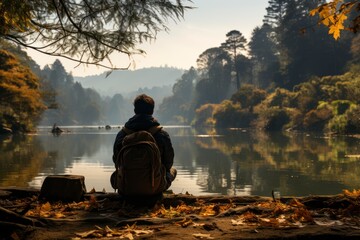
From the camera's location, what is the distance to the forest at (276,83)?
130 ft

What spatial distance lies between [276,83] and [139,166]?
69.5 meters

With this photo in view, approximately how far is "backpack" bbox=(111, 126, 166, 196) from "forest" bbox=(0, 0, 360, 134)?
6.66 m

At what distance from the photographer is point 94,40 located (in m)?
6.67

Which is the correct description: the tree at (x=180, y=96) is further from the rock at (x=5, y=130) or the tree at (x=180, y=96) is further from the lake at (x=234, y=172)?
the lake at (x=234, y=172)

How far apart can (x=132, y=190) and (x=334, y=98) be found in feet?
151

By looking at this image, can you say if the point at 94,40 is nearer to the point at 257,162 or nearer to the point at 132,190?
the point at 132,190

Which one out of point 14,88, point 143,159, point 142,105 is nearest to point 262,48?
point 14,88

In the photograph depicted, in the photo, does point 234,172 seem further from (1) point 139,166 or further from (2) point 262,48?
(2) point 262,48

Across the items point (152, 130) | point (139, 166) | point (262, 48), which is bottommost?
point (139, 166)

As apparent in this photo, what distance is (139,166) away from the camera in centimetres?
529

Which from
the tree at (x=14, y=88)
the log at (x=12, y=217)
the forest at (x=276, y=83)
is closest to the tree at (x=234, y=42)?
the forest at (x=276, y=83)

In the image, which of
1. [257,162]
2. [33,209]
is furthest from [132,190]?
[257,162]

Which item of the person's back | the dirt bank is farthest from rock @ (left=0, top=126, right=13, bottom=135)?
the person's back

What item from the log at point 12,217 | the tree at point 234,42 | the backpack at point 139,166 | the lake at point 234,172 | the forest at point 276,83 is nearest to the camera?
the log at point 12,217
